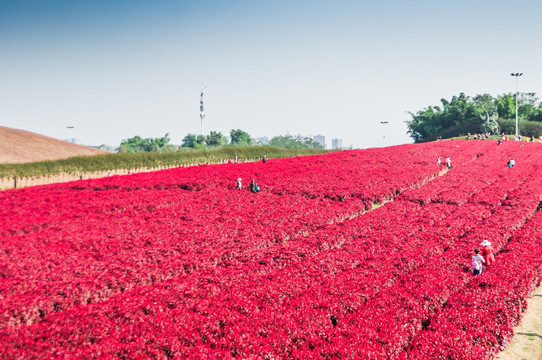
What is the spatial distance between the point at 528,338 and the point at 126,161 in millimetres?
56901

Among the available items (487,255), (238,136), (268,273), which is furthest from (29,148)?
(487,255)

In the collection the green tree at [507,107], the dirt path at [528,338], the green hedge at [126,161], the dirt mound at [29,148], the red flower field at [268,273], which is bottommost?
the dirt path at [528,338]

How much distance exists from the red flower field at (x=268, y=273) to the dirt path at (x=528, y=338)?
33 centimetres

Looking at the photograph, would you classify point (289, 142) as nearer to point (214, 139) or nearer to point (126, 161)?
point (214, 139)

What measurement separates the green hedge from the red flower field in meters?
25.9

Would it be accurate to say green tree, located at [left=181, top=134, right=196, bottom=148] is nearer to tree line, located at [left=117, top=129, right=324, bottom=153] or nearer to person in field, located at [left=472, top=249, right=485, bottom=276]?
tree line, located at [left=117, top=129, right=324, bottom=153]

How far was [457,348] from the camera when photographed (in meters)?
7.14

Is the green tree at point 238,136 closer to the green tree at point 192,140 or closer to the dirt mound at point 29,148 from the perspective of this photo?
the green tree at point 192,140

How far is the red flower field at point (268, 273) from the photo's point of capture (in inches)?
300

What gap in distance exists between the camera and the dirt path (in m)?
7.77

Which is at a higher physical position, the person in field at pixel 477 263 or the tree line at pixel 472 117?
the tree line at pixel 472 117

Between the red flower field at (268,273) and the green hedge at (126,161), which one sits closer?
the red flower field at (268,273)

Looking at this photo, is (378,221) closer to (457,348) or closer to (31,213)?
(457,348)

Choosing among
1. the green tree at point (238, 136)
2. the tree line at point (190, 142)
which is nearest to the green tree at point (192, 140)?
the tree line at point (190, 142)
